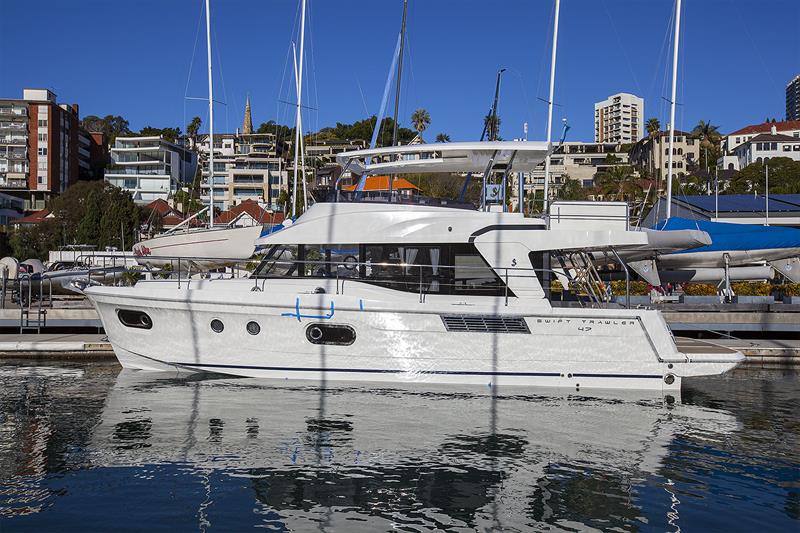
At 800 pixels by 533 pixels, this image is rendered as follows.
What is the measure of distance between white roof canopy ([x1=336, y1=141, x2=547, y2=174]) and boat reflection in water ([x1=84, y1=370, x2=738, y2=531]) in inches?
174

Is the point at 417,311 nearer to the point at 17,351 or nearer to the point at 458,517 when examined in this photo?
the point at 458,517

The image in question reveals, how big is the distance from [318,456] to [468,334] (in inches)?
165

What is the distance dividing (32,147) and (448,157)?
78.9 metres

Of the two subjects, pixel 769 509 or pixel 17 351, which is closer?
pixel 769 509

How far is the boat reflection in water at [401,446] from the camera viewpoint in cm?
734

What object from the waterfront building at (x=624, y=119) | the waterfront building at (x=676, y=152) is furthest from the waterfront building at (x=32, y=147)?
the waterfront building at (x=624, y=119)

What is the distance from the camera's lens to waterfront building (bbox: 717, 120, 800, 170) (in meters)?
97.5

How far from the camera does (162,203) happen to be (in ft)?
223

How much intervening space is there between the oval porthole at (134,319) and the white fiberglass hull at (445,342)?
2.37 feet

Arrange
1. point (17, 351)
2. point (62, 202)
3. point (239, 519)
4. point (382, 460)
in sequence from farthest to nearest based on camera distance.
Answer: point (62, 202) < point (17, 351) < point (382, 460) < point (239, 519)

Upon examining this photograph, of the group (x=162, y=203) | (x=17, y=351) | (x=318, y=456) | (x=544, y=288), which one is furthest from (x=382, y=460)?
(x=162, y=203)

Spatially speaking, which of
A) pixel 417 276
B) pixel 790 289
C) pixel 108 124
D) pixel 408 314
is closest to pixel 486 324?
pixel 408 314

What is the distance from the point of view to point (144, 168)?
292ft

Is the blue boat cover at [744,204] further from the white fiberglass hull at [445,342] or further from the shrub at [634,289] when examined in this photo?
the white fiberglass hull at [445,342]
